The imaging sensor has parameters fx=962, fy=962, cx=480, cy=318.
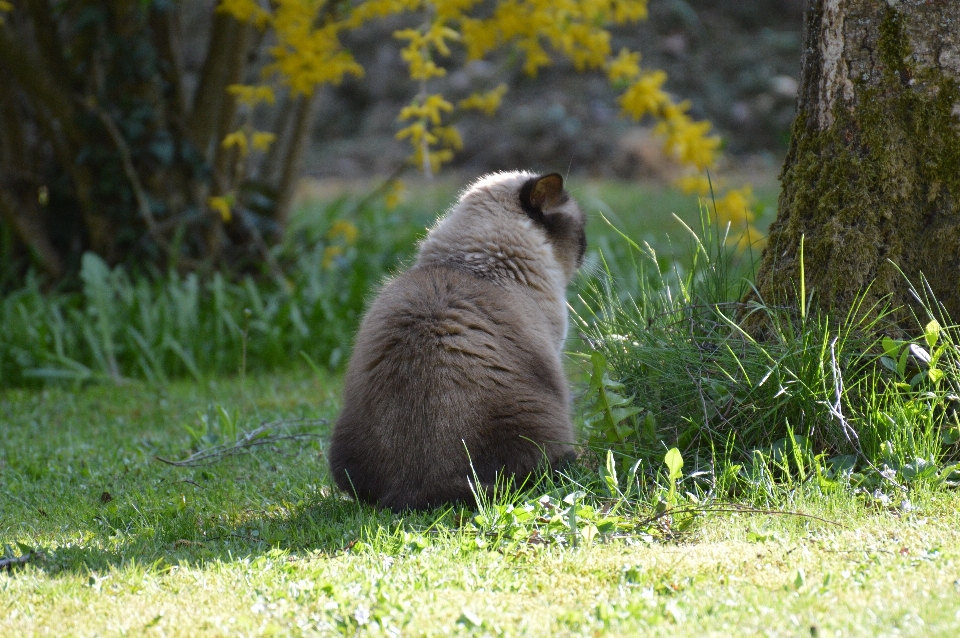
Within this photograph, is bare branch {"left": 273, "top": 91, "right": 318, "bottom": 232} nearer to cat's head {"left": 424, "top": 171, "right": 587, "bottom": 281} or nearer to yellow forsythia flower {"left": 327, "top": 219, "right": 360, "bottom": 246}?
yellow forsythia flower {"left": 327, "top": 219, "right": 360, "bottom": 246}

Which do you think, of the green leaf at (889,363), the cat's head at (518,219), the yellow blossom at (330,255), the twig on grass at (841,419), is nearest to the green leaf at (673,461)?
the twig on grass at (841,419)

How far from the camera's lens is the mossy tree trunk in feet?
10.8

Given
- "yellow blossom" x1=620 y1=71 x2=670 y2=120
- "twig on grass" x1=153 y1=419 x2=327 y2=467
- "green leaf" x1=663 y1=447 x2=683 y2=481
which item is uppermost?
"yellow blossom" x1=620 y1=71 x2=670 y2=120

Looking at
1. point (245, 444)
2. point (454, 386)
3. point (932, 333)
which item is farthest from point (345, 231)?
point (932, 333)

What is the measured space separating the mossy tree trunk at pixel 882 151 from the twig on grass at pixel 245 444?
2287mm

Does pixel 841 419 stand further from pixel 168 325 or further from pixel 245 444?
pixel 168 325

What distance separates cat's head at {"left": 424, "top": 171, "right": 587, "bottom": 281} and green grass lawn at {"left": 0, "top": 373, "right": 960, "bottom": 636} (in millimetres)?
1025

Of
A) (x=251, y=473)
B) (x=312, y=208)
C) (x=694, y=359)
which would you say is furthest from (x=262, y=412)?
(x=312, y=208)

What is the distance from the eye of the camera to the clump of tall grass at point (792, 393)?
314 cm

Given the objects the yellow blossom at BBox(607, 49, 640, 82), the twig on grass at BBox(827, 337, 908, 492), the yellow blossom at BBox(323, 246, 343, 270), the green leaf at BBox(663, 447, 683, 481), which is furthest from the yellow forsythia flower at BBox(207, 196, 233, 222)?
the twig on grass at BBox(827, 337, 908, 492)

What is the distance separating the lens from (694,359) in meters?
3.50

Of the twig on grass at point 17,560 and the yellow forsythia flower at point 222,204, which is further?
the yellow forsythia flower at point 222,204

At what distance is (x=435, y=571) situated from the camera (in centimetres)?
269

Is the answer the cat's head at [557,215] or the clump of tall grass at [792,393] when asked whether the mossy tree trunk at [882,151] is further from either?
the cat's head at [557,215]
